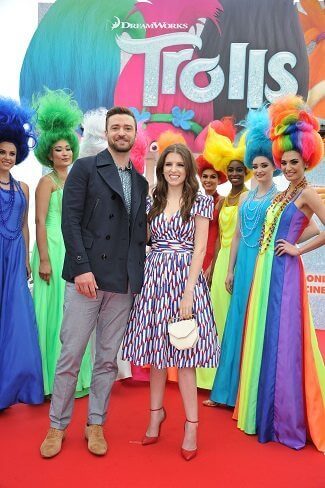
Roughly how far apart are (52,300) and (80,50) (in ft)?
13.4

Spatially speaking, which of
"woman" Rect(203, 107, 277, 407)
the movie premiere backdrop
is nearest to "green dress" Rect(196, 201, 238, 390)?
"woman" Rect(203, 107, 277, 407)

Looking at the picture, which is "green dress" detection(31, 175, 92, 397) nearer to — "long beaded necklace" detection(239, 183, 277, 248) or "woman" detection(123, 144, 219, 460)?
"woman" detection(123, 144, 219, 460)

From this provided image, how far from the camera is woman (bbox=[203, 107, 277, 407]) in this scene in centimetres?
336

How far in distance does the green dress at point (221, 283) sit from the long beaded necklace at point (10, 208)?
1.61 metres

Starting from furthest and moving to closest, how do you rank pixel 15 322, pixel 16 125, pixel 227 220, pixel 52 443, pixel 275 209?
1. pixel 227 220
2. pixel 16 125
3. pixel 15 322
4. pixel 275 209
5. pixel 52 443

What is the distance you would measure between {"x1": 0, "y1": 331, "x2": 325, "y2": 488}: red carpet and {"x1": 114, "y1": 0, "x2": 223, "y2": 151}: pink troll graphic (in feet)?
13.4

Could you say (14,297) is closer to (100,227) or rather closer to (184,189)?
(100,227)

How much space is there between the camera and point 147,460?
2.53 m

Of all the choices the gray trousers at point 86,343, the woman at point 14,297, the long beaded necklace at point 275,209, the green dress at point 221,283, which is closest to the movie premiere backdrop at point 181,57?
the green dress at point 221,283

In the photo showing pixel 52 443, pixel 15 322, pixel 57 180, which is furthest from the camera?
pixel 57 180

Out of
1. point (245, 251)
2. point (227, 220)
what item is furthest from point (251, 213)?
point (227, 220)

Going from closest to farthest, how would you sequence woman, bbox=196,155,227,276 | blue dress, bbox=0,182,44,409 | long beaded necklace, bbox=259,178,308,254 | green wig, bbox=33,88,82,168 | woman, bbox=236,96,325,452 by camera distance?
woman, bbox=236,96,325,452 < long beaded necklace, bbox=259,178,308,254 < blue dress, bbox=0,182,44,409 < green wig, bbox=33,88,82,168 < woman, bbox=196,155,227,276

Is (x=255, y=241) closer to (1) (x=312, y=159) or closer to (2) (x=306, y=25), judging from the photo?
(1) (x=312, y=159)

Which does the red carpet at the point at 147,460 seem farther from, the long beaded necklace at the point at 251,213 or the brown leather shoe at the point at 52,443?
the long beaded necklace at the point at 251,213
